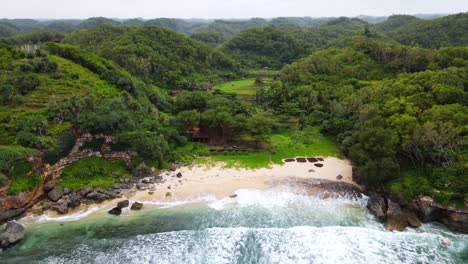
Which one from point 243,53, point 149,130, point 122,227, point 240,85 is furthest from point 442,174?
point 243,53

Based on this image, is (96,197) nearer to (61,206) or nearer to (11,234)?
(61,206)

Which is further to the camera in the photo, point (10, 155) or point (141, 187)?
point (141, 187)

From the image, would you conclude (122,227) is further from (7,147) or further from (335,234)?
(335,234)

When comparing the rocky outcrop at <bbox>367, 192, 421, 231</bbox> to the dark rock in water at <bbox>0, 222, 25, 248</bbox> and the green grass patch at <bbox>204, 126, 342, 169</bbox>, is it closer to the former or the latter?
the green grass patch at <bbox>204, 126, 342, 169</bbox>

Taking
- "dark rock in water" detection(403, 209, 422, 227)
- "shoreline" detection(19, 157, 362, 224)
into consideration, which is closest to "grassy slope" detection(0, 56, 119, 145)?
"shoreline" detection(19, 157, 362, 224)

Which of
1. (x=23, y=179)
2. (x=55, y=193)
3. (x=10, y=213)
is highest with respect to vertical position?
(x=23, y=179)

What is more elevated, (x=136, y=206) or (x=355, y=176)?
(x=355, y=176)

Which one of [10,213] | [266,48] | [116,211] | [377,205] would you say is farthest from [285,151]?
[266,48]
